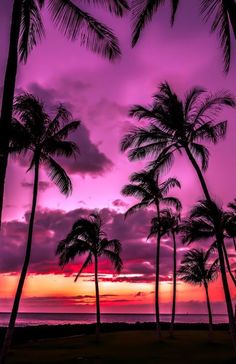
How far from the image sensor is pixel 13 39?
Answer: 1216 cm

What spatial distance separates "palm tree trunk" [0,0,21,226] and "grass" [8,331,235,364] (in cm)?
1280

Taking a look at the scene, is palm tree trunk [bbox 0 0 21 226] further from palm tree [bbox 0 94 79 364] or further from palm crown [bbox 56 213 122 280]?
palm crown [bbox 56 213 122 280]

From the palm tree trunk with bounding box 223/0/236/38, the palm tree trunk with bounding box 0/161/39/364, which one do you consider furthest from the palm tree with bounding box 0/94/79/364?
the palm tree trunk with bounding box 223/0/236/38

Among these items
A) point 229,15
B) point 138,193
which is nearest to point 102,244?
point 138,193

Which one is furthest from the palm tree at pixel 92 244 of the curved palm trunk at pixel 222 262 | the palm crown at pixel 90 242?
the curved palm trunk at pixel 222 262

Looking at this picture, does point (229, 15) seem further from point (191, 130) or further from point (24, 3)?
point (191, 130)

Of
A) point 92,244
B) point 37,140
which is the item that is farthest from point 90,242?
point 37,140

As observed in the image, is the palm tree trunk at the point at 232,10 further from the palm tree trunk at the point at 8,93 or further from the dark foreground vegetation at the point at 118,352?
the dark foreground vegetation at the point at 118,352

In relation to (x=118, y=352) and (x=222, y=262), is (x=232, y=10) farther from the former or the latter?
(x=118, y=352)

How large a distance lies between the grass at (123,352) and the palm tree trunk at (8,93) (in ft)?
42.0

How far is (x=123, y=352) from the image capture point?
25031 mm

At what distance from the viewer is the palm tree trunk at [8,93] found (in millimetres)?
10797

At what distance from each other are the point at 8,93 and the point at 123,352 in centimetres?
1830

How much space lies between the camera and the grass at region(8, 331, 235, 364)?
21.5 m
